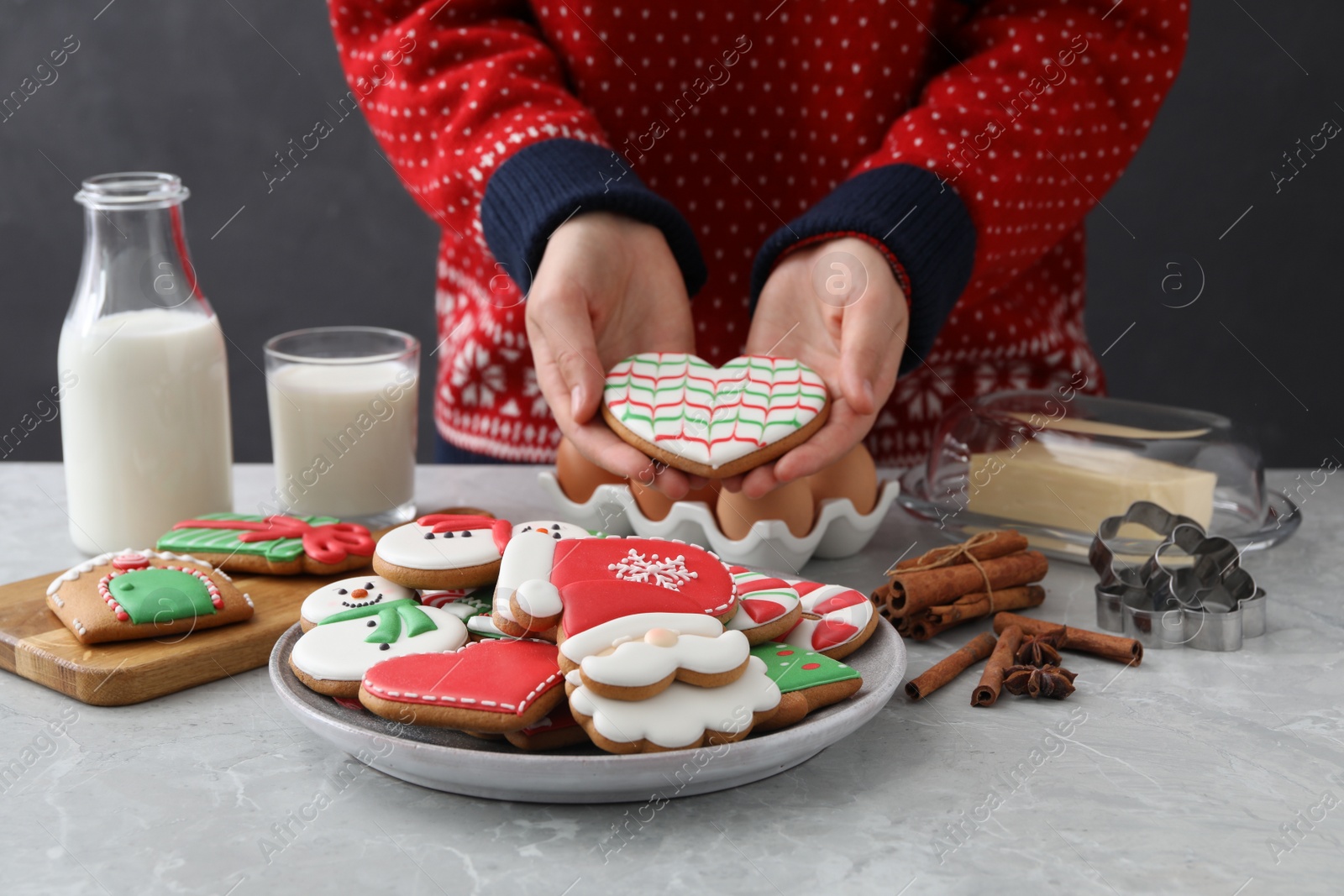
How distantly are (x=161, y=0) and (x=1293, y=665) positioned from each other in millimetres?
2902

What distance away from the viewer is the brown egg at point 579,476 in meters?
1.22

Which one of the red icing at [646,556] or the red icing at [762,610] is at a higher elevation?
the red icing at [646,556]

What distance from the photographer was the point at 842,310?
48.8 inches

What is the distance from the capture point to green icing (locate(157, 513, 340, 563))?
Answer: 1.10m

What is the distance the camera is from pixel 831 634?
89 cm

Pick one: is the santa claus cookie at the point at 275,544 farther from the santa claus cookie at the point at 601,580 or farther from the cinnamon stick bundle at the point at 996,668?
the cinnamon stick bundle at the point at 996,668

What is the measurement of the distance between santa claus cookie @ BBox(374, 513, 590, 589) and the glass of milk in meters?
0.32

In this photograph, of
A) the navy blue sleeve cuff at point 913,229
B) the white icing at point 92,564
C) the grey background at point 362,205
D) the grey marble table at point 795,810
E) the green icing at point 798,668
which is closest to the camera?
the grey marble table at point 795,810

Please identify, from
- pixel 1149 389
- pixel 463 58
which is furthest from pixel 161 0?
pixel 1149 389

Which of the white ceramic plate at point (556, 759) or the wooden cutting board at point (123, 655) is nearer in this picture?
the white ceramic plate at point (556, 759)

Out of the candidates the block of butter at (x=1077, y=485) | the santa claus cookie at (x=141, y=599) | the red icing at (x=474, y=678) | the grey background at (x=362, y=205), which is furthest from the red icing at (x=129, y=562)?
the grey background at (x=362, y=205)

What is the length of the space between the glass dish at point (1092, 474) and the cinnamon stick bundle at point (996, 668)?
218 mm

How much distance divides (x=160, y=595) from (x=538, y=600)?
368mm

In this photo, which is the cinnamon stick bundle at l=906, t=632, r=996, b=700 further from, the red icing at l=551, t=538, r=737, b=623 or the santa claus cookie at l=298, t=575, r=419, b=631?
the santa claus cookie at l=298, t=575, r=419, b=631
